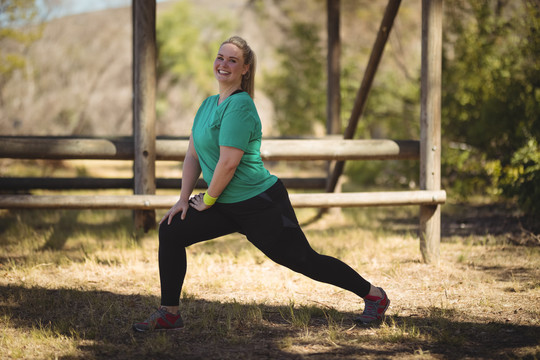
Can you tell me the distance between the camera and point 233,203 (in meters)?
3.48

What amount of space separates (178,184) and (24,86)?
42.5 feet

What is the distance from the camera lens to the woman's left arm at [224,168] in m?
3.26

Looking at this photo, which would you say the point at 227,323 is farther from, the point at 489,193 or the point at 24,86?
the point at 24,86

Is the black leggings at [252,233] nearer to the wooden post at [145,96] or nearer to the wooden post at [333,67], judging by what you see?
the wooden post at [145,96]

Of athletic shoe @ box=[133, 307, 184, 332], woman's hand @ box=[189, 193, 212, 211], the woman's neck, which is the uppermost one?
the woman's neck

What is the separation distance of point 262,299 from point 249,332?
2.52ft

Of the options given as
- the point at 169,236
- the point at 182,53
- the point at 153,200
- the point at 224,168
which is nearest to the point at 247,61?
the point at 224,168

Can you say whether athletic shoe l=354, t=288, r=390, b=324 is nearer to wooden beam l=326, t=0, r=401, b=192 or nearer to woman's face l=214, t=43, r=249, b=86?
woman's face l=214, t=43, r=249, b=86

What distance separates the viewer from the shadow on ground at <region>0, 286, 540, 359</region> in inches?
133

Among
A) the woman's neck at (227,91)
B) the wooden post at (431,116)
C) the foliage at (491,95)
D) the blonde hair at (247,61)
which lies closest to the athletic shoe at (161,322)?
the woman's neck at (227,91)

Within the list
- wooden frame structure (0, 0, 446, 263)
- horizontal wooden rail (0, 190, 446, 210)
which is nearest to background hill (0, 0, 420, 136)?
wooden frame structure (0, 0, 446, 263)

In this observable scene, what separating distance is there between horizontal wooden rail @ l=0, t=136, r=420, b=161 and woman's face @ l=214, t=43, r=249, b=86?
2.61m

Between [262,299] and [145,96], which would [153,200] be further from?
[262,299]

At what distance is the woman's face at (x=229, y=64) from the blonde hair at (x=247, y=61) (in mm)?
32
